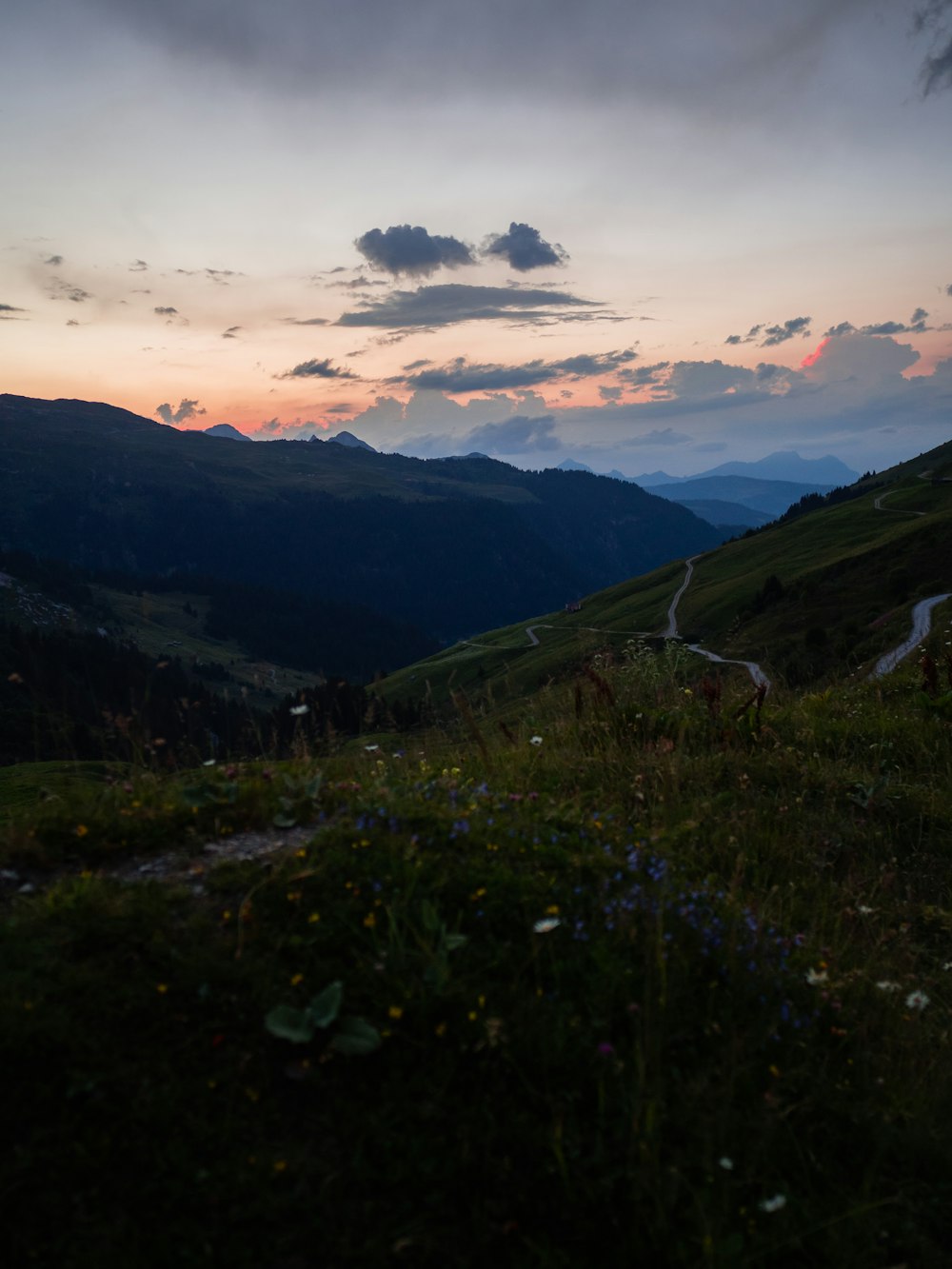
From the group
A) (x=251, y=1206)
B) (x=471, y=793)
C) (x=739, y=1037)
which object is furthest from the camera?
(x=471, y=793)

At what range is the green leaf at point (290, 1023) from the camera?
3.45 m

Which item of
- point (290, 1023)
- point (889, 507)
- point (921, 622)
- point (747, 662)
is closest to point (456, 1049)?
point (290, 1023)

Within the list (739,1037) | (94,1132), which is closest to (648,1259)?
(739,1037)

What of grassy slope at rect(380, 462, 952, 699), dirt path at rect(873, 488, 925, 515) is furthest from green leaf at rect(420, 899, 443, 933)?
dirt path at rect(873, 488, 925, 515)

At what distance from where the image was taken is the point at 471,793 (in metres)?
5.96

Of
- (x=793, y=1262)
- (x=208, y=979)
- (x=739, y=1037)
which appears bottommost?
(x=793, y=1262)

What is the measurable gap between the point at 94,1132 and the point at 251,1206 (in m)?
0.71

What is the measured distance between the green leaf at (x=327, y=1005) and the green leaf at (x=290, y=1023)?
0.03 meters

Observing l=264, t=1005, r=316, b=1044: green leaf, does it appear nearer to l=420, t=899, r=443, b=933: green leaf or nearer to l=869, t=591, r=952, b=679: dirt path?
l=420, t=899, r=443, b=933: green leaf

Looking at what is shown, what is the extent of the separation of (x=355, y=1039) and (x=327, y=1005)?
0.21 metres

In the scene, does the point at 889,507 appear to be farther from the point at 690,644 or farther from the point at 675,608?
the point at 690,644

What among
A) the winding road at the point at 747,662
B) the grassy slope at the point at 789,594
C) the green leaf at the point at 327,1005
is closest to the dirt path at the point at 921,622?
the winding road at the point at 747,662

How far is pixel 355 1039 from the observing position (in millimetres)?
3498

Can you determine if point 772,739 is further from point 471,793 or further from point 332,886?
point 332,886
